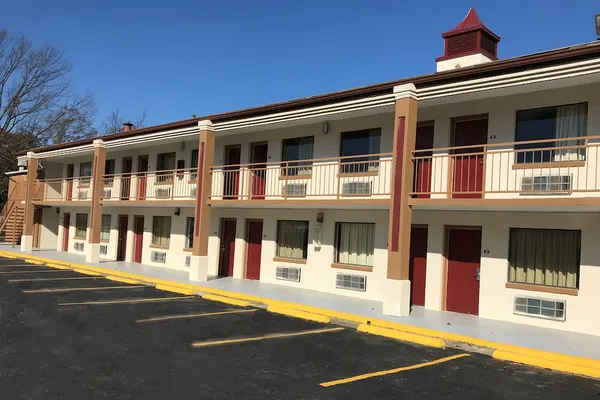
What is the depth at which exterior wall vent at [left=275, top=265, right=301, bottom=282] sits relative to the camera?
15.1m

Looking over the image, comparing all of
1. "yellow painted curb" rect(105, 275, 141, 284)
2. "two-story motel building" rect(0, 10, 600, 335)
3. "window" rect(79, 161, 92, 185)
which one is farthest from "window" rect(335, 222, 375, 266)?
"window" rect(79, 161, 92, 185)

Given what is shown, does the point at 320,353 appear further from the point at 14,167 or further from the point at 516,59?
the point at 14,167

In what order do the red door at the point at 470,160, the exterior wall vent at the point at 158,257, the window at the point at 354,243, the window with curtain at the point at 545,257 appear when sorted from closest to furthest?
1. the window with curtain at the point at 545,257
2. the red door at the point at 470,160
3. the window at the point at 354,243
4. the exterior wall vent at the point at 158,257

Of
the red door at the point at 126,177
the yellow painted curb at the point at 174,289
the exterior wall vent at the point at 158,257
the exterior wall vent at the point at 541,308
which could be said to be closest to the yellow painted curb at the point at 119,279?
the yellow painted curb at the point at 174,289

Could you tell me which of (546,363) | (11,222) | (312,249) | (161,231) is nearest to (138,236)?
(161,231)

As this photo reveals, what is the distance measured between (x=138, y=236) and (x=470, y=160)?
14.9m

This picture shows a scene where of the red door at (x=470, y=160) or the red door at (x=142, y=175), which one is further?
the red door at (x=142, y=175)

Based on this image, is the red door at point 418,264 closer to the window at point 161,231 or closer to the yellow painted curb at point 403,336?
the yellow painted curb at point 403,336

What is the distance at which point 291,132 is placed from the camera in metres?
15.6

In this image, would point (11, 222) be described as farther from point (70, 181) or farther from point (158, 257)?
point (158, 257)

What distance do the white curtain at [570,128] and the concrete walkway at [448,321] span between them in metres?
3.60

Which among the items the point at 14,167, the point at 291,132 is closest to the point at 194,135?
the point at 291,132

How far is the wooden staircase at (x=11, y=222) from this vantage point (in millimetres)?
27703

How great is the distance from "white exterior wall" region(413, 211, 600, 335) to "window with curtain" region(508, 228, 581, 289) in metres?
0.20
